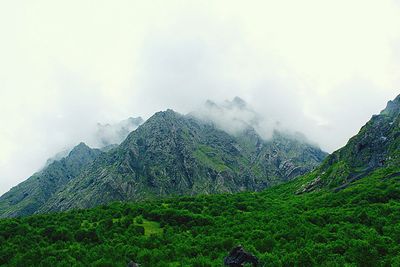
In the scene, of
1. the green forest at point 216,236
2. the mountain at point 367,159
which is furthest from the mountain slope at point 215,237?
the mountain at point 367,159

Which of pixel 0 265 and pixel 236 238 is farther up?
pixel 0 265

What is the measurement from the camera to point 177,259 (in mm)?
68688

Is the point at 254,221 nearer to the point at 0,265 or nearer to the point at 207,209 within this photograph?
the point at 207,209

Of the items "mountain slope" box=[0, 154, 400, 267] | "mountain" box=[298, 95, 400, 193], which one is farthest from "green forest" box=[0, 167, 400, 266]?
"mountain" box=[298, 95, 400, 193]

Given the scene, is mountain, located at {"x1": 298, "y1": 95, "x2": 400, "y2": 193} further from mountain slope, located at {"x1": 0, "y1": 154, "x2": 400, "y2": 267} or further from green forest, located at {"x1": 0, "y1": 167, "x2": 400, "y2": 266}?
green forest, located at {"x1": 0, "y1": 167, "x2": 400, "y2": 266}

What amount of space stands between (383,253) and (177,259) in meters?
37.2

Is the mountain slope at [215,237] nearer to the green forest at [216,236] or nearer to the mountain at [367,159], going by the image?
the green forest at [216,236]

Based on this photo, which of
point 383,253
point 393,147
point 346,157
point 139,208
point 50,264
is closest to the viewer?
point 383,253

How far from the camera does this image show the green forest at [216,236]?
6294 centimetres

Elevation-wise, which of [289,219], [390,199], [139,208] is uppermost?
[139,208]

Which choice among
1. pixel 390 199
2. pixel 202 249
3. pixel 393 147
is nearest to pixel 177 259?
pixel 202 249

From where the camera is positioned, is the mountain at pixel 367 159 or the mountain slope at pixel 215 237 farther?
the mountain at pixel 367 159

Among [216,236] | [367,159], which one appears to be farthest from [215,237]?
[367,159]

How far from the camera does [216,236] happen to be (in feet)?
282
